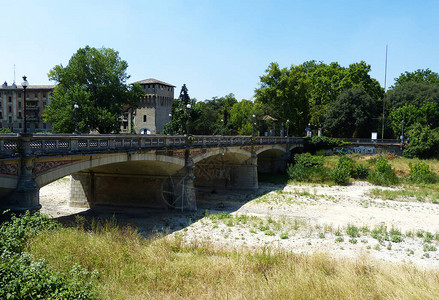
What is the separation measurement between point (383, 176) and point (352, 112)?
23.7 metres

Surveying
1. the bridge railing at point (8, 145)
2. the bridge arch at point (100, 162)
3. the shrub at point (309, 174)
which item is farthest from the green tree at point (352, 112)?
the bridge railing at point (8, 145)

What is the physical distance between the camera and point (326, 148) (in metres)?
60.9

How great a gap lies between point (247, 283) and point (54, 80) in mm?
49197

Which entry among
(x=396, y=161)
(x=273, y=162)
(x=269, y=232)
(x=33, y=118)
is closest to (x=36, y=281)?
(x=269, y=232)

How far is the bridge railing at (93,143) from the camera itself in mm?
14172

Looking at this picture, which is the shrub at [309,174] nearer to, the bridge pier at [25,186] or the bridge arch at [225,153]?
the bridge arch at [225,153]

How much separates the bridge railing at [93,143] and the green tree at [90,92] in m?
21.2

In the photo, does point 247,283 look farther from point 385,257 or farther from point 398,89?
point 398,89

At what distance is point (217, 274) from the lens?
11.1 m

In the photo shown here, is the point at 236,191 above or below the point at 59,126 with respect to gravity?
below

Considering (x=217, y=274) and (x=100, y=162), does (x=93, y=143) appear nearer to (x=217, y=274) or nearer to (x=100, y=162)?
(x=100, y=162)

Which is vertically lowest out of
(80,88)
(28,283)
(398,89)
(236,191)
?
(236,191)

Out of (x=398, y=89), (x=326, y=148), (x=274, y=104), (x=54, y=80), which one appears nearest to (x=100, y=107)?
(x=54, y=80)

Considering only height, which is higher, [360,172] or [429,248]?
[360,172]
